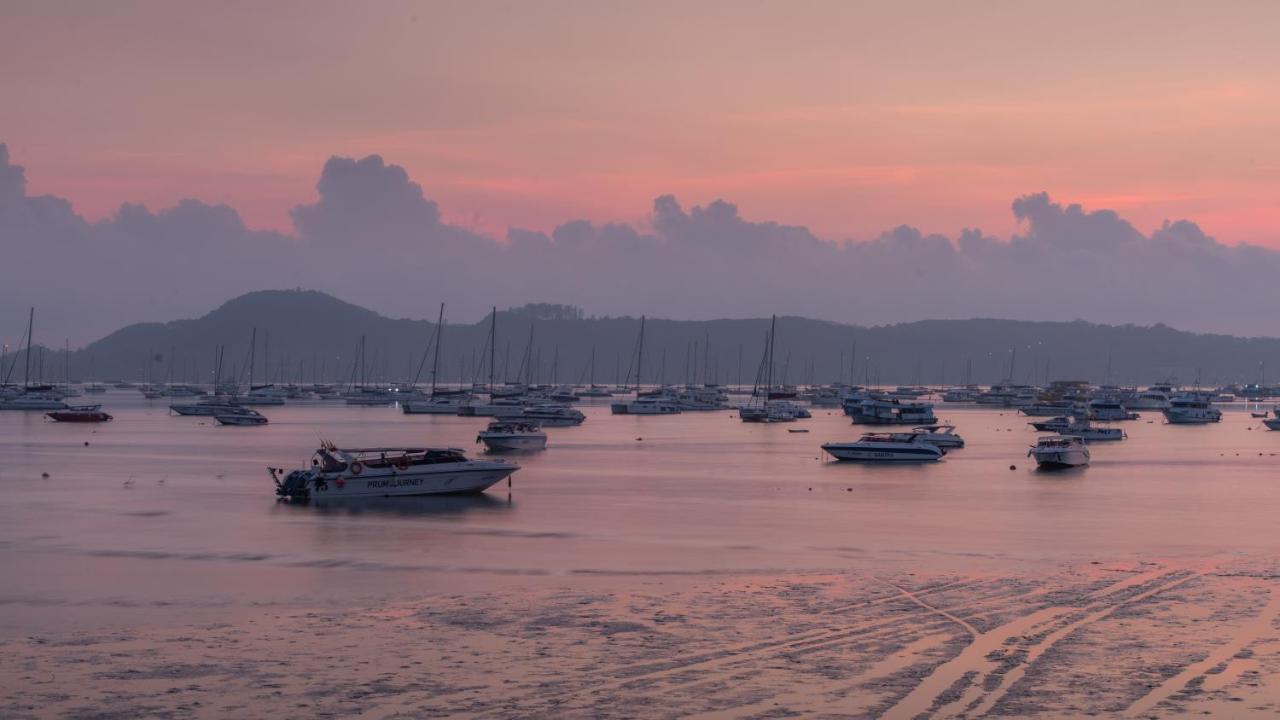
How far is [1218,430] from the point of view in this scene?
156m

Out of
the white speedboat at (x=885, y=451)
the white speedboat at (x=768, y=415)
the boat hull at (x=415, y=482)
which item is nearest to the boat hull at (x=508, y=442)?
the white speedboat at (x=885, y=451)

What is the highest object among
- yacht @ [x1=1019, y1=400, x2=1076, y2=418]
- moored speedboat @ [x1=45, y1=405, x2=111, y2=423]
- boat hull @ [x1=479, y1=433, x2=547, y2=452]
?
yacht @ [x1=1019, y1=400, x2=1076, y2=418]

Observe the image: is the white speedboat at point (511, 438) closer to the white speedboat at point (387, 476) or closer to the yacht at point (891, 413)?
the white speedboat at point (387, 476)

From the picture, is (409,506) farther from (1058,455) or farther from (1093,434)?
(1093,434)

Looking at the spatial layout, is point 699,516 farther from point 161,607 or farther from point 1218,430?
point 1218,430

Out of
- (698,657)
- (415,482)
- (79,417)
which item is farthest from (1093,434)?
(698,657)

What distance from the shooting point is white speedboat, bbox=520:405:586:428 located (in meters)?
151

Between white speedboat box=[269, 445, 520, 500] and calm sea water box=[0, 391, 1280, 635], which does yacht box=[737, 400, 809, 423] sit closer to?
calm sea water box=[0, 391, 1280, 635]

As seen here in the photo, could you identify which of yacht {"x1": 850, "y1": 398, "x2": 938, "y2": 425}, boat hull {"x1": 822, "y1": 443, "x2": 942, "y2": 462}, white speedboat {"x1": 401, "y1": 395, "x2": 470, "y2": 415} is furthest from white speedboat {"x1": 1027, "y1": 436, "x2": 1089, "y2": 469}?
white speedboat {"x1": 401, "y1": 395, "x2": 470, "y2": 415}

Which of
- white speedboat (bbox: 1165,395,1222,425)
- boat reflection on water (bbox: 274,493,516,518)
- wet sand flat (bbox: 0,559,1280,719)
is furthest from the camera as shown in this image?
white speedboat (bbox: 1165,395,1222,425)

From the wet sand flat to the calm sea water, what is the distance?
137 inches

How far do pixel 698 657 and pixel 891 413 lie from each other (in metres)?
138

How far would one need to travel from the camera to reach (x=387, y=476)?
180 feet

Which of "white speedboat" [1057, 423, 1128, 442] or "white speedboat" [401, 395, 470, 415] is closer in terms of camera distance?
"white speedboat" [1057, 423, 1128, 442]
